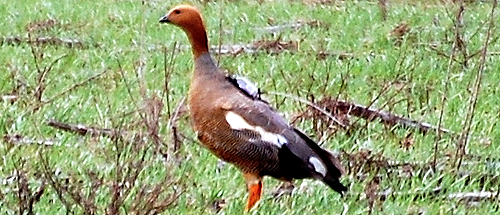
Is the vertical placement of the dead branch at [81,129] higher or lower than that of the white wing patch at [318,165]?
lower

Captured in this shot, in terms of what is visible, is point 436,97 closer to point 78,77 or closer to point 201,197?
point 78,77

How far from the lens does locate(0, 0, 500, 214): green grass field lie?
18.5 feet

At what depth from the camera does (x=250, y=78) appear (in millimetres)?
9383

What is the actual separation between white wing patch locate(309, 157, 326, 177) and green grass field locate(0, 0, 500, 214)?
232mm

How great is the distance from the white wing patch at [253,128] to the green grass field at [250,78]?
1.00 feet

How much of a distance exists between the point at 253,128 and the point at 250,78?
12.7 feet

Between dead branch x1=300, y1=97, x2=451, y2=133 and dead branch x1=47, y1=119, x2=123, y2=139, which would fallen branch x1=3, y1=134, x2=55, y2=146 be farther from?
dead branch x1=300, y1=97, x2=451, y2=133

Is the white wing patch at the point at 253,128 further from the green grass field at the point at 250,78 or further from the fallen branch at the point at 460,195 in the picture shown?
the fallen branch at the point at 460,195

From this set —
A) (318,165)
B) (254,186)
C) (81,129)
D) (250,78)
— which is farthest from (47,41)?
Result: (318,165)

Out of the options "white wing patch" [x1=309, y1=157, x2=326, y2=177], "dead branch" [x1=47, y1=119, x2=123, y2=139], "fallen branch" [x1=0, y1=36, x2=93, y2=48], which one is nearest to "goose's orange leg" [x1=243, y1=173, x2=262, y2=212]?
"white wing patch" [x1=309, y1=157, x2=326, y2=177]

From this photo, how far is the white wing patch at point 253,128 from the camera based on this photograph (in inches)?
216

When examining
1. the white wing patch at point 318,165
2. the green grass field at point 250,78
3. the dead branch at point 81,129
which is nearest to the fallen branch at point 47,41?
the green grass field at point 250,78

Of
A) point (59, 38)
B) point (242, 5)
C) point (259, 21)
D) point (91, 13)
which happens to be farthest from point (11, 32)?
point (242, 5)

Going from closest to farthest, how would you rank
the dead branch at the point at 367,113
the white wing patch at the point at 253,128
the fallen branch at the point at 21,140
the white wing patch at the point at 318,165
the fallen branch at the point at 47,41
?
1. the white wing patch at the point at 318,165
2. the white wing patch at the point at 253,128
3. the fallen branch at the point at 21,140
4. the dead branch at the point at 367,113
5. the fallen branch at the point at 47,41
